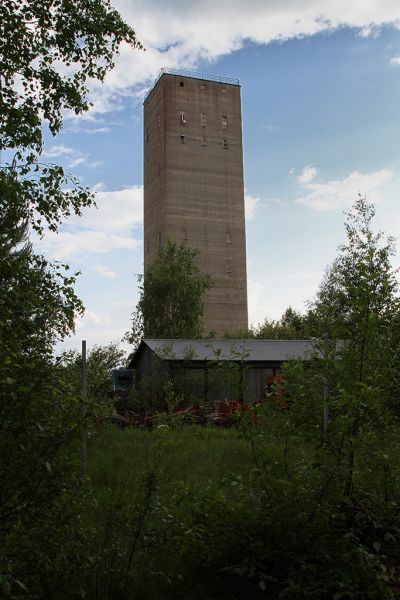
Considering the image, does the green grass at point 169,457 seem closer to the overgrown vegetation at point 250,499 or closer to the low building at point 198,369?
the overgrown vegetation at point 250,499

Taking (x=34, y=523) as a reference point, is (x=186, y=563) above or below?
below

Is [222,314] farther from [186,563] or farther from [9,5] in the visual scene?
[186,563]

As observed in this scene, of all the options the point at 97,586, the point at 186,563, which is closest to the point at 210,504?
the point at 186,563

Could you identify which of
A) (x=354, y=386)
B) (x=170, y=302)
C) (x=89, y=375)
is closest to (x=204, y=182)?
(x=170, y=302)

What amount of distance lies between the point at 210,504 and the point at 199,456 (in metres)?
6.13

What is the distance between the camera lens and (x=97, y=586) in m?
4.47

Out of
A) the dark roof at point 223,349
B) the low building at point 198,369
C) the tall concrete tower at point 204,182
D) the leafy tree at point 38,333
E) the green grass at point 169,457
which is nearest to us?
the leafy tree at point 38,333

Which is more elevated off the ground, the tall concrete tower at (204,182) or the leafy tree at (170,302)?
the tall concrete tower at (204,182)

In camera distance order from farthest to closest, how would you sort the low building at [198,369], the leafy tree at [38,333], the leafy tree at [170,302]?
1. the leafy tree at [170,302]
2. the low building at [198,369]
3. the leafy tree at [38,333]

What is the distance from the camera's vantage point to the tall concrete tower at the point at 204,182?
63.5 m

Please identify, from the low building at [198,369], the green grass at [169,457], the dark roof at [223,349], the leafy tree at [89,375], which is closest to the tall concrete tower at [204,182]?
the dark roof at [223,349]

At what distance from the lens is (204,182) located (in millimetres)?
64875

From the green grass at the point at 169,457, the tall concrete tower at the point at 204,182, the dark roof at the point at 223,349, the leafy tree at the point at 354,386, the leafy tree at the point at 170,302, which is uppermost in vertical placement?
the tall concrete tower at the point at 204,182

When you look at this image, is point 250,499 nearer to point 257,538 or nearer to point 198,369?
point 257,538
